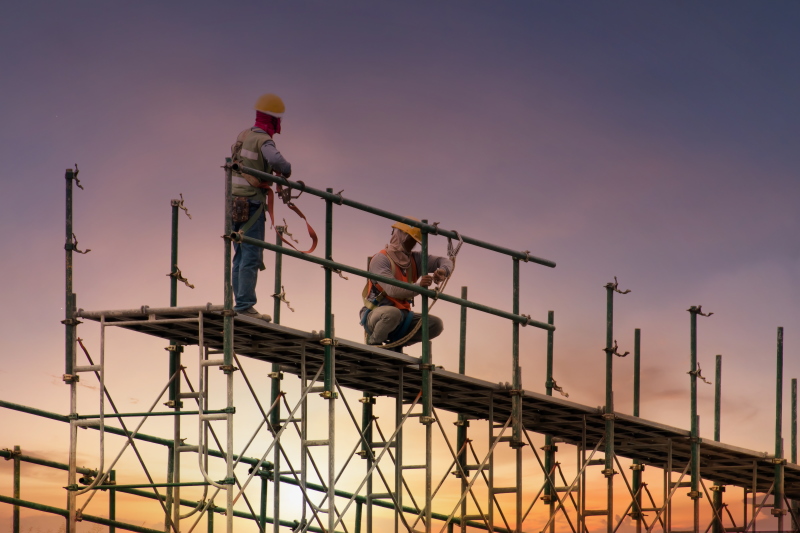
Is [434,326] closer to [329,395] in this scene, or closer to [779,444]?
[329,395]

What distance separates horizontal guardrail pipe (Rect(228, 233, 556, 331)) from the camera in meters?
16.5

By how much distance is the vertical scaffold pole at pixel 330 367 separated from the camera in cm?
1722

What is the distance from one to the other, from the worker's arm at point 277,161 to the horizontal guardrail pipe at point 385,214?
0.40ft

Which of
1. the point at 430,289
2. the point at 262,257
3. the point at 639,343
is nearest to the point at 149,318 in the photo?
the point at 262,257

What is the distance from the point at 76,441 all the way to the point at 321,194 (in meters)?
3.92

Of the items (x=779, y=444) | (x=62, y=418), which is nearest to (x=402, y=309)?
(x=62, y=418)

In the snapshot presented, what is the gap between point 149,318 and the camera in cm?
1673

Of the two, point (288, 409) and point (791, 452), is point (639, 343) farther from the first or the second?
point (288, 409)

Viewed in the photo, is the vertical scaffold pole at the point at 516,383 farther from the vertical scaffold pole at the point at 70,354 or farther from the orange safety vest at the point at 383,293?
the vertical scaffold pole at the point at 70,354

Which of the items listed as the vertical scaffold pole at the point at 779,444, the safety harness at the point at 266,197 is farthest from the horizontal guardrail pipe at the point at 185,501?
the vertical scaffold pole at the point at 779,444

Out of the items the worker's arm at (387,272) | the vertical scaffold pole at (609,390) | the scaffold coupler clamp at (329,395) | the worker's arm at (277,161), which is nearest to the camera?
the worker's arm at (277,161)

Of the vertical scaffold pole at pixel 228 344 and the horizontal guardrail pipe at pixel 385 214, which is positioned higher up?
the horizontal guardrail pipe at pixel 385 214

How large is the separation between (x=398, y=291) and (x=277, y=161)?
2933 millimetres

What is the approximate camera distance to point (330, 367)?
687 inches
